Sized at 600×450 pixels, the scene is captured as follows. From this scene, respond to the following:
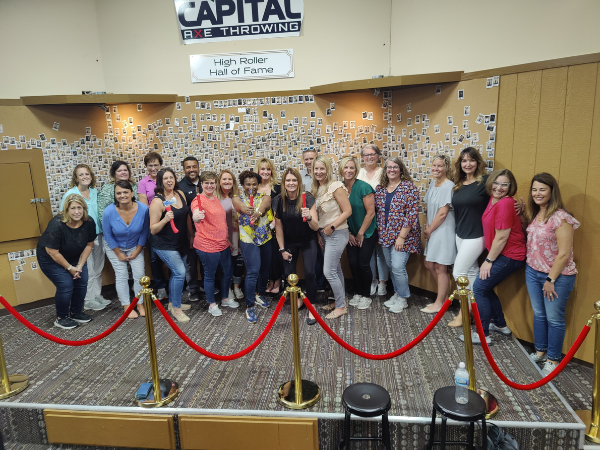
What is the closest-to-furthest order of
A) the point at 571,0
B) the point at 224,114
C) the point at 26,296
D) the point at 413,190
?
the point at 571,0
the point at 413,190
the point at 26,296
the point at 224,114

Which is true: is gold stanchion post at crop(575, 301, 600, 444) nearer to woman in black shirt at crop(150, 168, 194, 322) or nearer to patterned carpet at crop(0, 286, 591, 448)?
patterned carpet at crop(0, 286, 591, 448)

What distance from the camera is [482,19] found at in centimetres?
420

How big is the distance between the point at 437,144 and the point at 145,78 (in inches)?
153

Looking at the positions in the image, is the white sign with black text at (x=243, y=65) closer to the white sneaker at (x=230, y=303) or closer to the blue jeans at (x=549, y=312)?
the white sneaker at (x=230, y=303)

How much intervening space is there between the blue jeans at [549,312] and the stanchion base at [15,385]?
419cm

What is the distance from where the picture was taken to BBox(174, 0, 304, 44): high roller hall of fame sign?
198 inches

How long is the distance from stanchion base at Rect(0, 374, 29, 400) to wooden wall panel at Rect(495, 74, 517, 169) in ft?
14.9

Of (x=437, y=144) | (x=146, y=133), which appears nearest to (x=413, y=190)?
(x=437, y=144)

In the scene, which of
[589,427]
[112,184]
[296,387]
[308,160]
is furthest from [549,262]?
[112,184]

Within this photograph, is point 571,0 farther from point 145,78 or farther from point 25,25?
point 25,25

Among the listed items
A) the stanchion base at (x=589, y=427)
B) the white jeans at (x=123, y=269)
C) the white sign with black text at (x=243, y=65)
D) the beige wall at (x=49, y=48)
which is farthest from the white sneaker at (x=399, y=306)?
the beige wall at (x=49, y=48)

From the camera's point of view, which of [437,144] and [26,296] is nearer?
[437,144]

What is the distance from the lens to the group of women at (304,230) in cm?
362

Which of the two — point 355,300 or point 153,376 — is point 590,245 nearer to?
point 355,300
